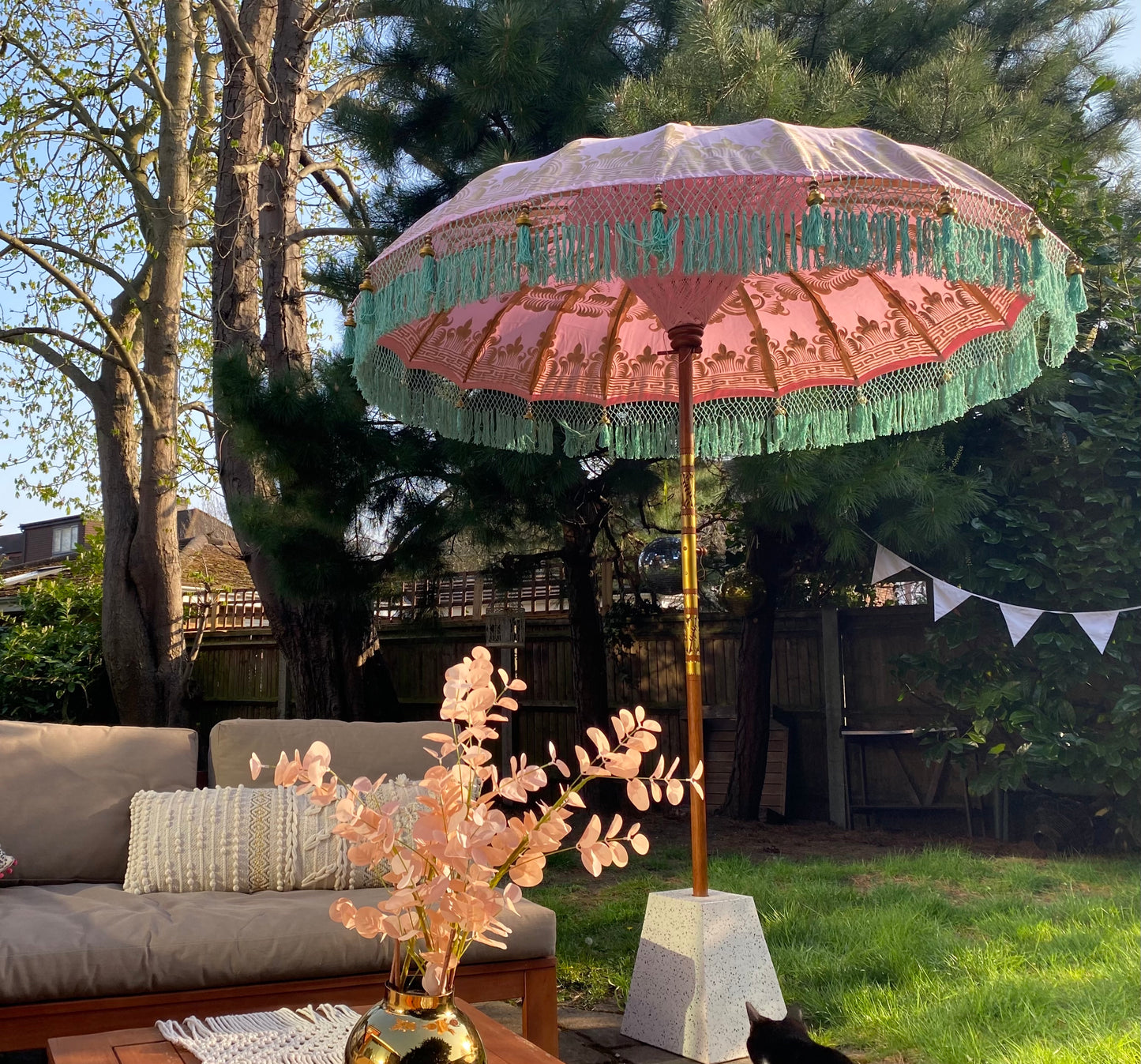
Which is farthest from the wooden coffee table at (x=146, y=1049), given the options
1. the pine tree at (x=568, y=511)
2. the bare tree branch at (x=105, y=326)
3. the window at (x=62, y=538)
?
the window at (x=62, y=538)

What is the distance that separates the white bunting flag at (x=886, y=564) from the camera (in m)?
5.96

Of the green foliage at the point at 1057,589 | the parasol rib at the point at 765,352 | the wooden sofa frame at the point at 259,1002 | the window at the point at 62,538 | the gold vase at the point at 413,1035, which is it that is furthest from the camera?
the window at the point at 62,538

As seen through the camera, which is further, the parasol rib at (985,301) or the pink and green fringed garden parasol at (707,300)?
the parasol rib at (985,301)

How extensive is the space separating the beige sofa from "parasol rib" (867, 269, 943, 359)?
2113 mm

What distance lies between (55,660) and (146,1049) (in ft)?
29.9

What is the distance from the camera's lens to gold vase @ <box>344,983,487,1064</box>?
144 centimetres

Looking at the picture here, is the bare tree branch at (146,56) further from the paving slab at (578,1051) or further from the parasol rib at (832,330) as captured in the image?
the paving slab at (578,1051)

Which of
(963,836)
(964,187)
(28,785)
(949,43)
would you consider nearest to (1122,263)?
(949,43)

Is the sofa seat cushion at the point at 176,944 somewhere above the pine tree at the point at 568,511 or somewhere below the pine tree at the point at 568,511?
below

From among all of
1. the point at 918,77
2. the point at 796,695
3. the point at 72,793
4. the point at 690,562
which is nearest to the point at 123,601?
the point at 796,695

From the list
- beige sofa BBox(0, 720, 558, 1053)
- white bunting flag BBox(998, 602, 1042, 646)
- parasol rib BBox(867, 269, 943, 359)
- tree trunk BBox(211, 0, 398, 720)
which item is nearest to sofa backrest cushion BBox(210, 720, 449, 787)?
beige sofa BBox(0, 720, 558, 1053)

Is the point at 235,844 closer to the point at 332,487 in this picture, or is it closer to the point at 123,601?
the point at 332,487

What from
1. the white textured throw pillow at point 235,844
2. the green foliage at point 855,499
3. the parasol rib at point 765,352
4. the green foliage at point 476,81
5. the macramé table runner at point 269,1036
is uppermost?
the green foliage at point 476,81

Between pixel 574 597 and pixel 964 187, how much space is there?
4.72 metres
